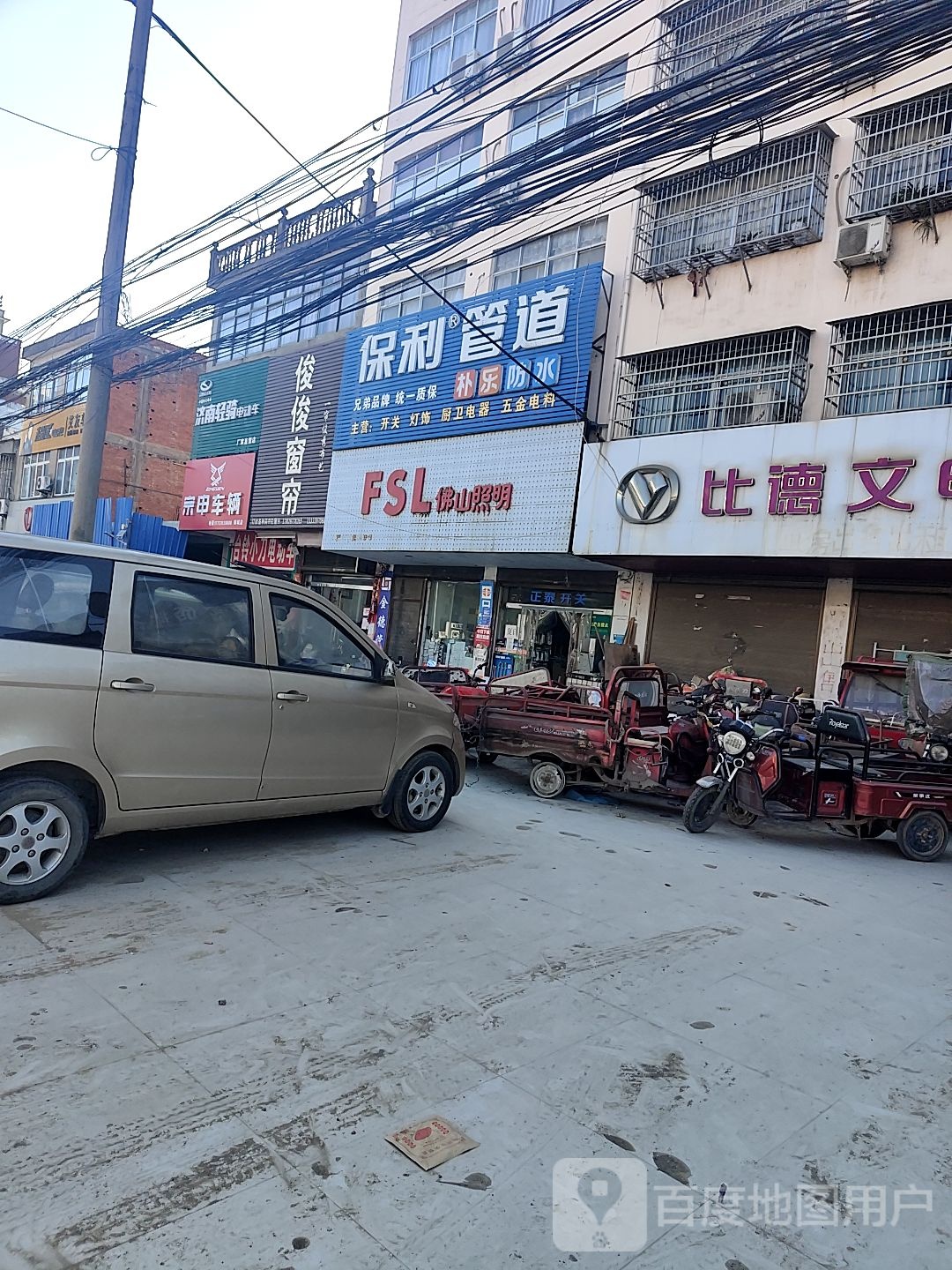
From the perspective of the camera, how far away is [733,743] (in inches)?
294

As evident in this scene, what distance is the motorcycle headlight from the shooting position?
24.4 feet

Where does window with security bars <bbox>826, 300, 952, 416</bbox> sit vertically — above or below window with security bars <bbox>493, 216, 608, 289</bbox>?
below

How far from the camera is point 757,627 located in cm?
1398

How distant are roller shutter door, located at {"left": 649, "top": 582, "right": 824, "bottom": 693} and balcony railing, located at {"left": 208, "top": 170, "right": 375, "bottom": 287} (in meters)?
12.3

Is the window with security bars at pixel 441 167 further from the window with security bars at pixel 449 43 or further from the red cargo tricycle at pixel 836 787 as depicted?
the red cargo tricycle at pixel 836 787

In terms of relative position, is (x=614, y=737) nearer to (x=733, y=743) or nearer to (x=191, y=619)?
(x=733, y=743)

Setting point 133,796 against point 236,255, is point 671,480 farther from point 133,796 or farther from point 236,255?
point 236,255

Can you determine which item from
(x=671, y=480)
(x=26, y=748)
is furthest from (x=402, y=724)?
(x=671, y=480)

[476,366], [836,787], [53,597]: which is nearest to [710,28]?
[476,366]

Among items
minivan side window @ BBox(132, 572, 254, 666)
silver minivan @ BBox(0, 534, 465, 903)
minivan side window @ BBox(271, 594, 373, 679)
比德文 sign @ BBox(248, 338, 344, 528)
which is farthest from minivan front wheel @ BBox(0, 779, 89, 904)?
比德文 sign @ BBox(248, 338, 344, 528)

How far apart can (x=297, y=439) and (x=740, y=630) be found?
1248 cm

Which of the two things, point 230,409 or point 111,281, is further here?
point 230,409

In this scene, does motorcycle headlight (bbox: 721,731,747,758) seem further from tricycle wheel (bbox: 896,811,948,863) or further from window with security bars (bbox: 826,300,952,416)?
window with security bars (bbox: 826,300,952,416)

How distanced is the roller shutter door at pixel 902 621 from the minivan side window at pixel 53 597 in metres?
11.4
